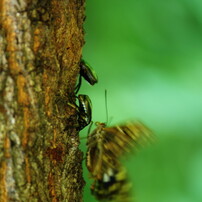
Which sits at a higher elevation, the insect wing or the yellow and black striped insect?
the insect wing

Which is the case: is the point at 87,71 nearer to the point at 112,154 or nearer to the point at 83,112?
the point at 83,112

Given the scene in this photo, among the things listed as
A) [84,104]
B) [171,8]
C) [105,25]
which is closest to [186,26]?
[171,8]

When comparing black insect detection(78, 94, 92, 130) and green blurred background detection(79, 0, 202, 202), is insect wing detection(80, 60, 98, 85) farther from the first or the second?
green blurred background detection(79, 0, 202, 202)

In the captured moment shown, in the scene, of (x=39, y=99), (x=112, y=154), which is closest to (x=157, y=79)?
(x=112, y=154)

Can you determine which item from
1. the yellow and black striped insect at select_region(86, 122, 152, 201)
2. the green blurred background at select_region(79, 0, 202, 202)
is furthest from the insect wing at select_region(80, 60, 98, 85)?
the green blurred background at select_region(79, 0, 202, 202)

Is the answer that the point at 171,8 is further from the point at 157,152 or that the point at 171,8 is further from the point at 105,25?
the point at 157,152

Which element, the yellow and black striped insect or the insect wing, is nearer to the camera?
the yellow and black striped insect
